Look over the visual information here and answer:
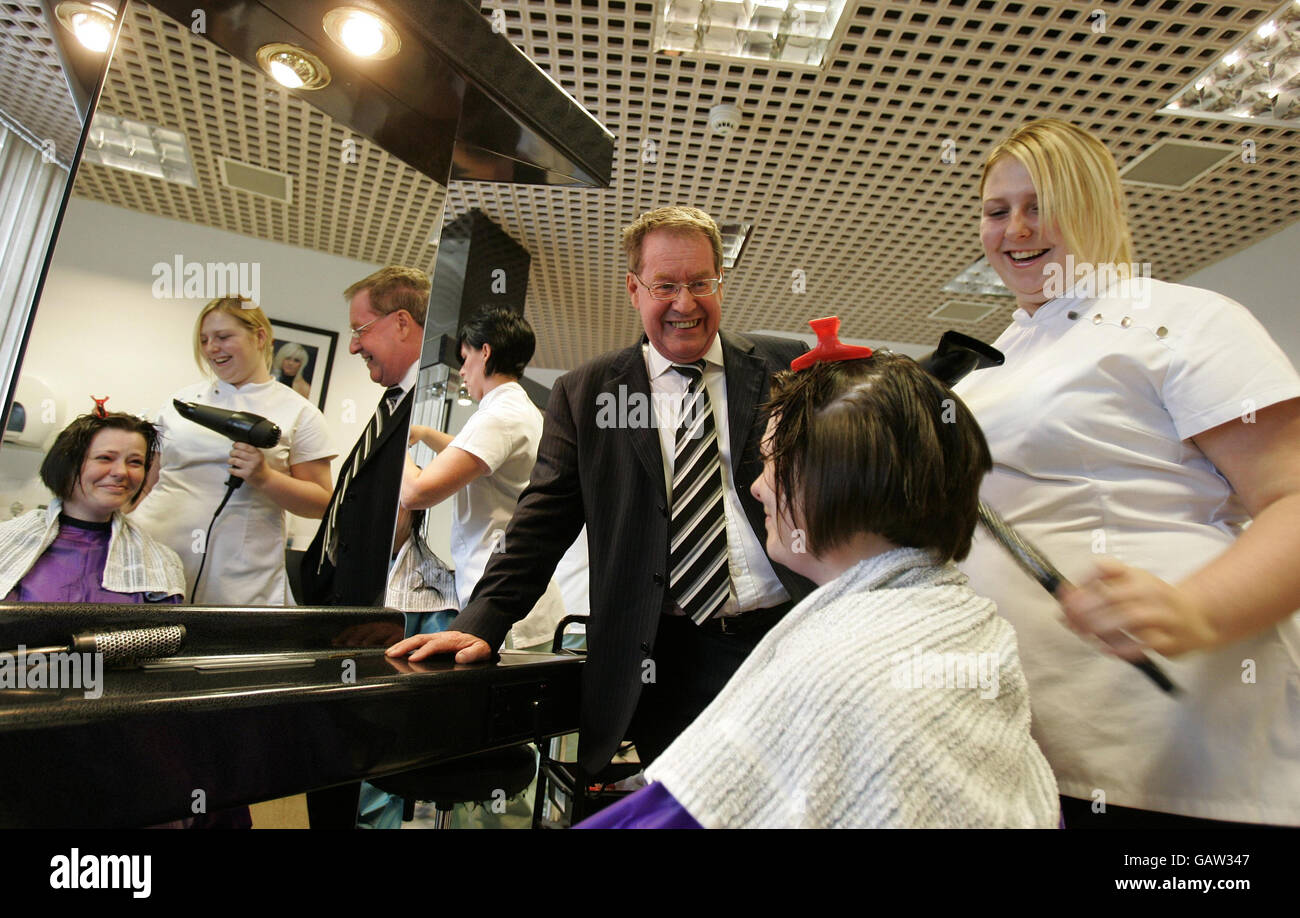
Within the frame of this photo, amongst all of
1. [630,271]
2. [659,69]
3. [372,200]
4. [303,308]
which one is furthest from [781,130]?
[303,308]

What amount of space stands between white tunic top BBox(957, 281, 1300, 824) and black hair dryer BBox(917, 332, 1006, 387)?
3.0 inches

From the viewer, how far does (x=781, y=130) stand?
3.17m

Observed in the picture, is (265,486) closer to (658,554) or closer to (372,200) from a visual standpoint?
(372,200)

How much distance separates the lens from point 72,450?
3.48 ft

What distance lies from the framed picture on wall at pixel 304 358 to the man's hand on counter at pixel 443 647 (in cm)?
47

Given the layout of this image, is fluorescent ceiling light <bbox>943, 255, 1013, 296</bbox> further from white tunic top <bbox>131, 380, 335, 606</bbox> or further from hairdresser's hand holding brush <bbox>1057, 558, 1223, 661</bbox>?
white tunic top <bbox>131, 380, 335, 606</bbox>

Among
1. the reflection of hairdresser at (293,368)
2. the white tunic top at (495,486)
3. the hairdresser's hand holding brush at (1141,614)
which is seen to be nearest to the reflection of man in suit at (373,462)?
the reflection of hairdresser at (293,368)

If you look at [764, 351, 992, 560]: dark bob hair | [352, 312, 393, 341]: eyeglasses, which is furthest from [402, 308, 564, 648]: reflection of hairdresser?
[764, 351, 992, 560]: dark bob hair

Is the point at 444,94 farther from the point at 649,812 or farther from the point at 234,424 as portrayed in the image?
the point at 649,812

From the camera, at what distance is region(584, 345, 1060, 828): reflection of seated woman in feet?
2.33

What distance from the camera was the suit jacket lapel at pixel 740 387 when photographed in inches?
63.3

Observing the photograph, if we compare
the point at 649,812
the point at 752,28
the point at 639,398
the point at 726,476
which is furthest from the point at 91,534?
the point at 752,28

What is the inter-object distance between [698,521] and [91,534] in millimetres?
1044
